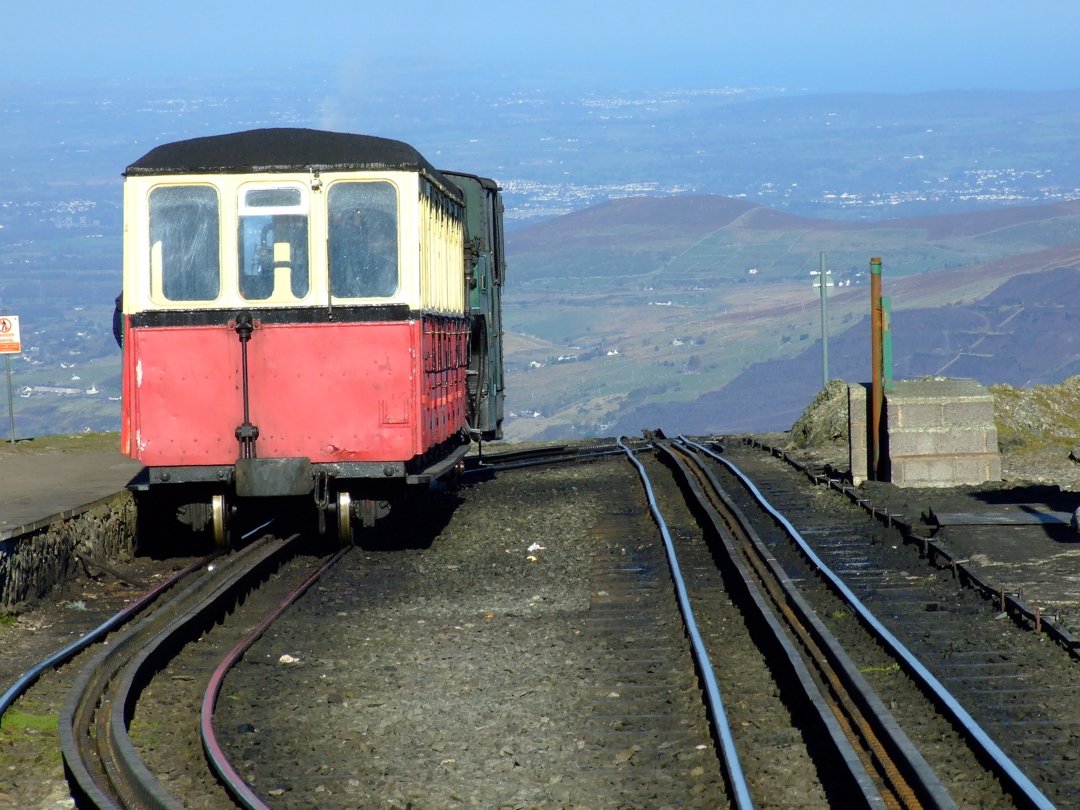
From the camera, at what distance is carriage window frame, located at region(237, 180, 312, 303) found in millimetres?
12570

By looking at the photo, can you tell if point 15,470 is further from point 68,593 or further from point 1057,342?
point 1057,342

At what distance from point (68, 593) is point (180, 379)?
1944 millimetres

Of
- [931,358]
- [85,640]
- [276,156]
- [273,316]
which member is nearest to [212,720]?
[85,640]

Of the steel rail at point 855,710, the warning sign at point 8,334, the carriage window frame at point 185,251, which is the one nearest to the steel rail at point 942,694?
the steel rail at point 855,710

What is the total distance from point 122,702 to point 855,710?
373 centimetres

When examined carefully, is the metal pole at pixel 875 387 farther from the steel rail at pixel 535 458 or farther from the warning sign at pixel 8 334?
the warning sign at pixel 8 334

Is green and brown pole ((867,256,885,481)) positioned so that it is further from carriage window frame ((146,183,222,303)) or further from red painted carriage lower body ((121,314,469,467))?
carriage window frame ((146,183,222,303))

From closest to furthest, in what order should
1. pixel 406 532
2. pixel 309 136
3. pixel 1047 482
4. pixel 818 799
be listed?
pixel 818 799 → pixel 309 136 → pixel 406 532 → pixel 1047 482

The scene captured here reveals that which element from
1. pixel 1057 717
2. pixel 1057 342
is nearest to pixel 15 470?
pixel 1057 717

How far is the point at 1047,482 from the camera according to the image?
1817 cm

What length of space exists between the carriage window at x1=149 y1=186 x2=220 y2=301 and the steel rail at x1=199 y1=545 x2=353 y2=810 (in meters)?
2.70

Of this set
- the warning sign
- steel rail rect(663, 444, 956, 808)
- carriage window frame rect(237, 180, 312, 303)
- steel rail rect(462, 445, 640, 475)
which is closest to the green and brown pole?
steel rail rect(462, 445, 640, 475)

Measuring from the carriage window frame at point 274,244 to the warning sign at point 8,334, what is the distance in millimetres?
15573

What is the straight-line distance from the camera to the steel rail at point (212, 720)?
6.32 m
